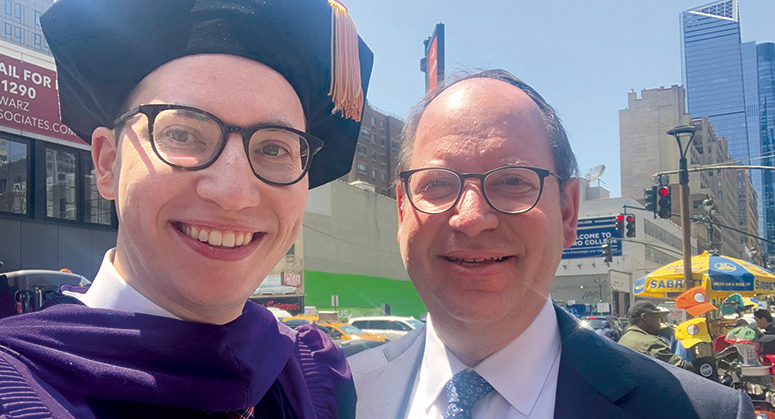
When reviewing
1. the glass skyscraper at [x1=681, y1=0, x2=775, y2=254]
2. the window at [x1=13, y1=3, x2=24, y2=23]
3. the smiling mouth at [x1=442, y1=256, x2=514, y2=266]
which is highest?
the glass skyscraper at [x1=681, y1=0, x2=775, y2=254]

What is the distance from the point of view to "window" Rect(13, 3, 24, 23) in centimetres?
7975

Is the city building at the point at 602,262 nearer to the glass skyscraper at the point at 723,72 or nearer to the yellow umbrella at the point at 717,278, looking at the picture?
the yellow umbrella at the point at 717,278

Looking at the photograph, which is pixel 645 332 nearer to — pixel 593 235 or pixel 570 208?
pixel 570 208

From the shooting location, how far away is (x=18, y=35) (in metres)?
80.3

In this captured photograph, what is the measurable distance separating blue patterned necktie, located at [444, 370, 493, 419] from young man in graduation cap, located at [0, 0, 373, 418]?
43 cm

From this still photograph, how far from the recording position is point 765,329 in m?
9.88

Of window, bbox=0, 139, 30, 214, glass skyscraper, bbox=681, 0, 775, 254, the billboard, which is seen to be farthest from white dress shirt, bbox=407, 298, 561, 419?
glass skyscraper, bbox=681, 0, 775, 254

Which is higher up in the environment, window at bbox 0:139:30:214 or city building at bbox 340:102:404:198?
city building at bbox 340:102:404:198

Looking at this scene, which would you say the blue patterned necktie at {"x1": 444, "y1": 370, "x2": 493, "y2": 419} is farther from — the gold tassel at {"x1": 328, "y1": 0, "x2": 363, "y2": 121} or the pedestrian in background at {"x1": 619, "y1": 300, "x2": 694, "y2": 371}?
the pedestrian in background at {"x1": 619, "y1": 300, "x2": 694, "y2": 371}

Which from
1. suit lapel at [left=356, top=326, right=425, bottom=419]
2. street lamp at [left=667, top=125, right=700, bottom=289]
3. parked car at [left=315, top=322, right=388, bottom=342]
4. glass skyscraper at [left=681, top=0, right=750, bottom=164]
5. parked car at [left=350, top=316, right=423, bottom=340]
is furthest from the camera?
glass skyscraper at [left=681, top=0, right=750, bottom=164]

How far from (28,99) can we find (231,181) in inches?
503

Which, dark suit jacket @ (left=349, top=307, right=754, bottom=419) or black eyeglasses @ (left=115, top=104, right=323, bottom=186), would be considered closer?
black eyeglasses @ (left=115, top=104, right=323, bottom=186)

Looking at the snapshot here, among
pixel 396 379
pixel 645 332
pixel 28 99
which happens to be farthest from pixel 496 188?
pixel 28 99

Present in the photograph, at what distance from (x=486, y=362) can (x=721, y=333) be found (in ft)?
29.4
